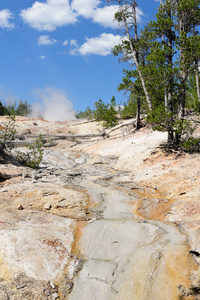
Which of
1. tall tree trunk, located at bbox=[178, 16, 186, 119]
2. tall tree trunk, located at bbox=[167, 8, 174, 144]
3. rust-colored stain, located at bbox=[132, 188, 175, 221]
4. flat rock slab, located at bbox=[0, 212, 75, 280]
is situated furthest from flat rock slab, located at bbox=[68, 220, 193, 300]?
tall tree trunk, located at bbox=[178, 16, 186, 119]

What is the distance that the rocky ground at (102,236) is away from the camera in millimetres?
4148

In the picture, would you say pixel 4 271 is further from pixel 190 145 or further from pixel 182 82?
pixel 182 82

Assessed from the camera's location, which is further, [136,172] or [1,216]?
[136,172]

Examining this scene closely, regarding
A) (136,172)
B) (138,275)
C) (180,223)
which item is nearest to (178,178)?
(136,172)

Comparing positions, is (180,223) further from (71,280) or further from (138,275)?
(71,280)

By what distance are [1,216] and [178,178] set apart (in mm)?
7328

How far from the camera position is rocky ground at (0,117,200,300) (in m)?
4.15

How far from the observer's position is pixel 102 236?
5938mm

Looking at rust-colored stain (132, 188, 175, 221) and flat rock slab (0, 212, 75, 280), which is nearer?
flat rock slab (0, 212, 75, 280)

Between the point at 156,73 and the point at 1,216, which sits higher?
the point at 156,73

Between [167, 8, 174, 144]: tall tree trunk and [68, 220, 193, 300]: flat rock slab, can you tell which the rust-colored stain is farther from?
[167, 8, 174, 144]: tall tree trunk

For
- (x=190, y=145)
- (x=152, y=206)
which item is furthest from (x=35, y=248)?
(x=190, y=145)

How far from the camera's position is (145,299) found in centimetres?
388

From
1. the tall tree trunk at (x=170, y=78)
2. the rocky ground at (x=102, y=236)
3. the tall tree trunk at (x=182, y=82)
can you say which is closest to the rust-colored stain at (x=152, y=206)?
the rocky ground at (x=102, y=236)
